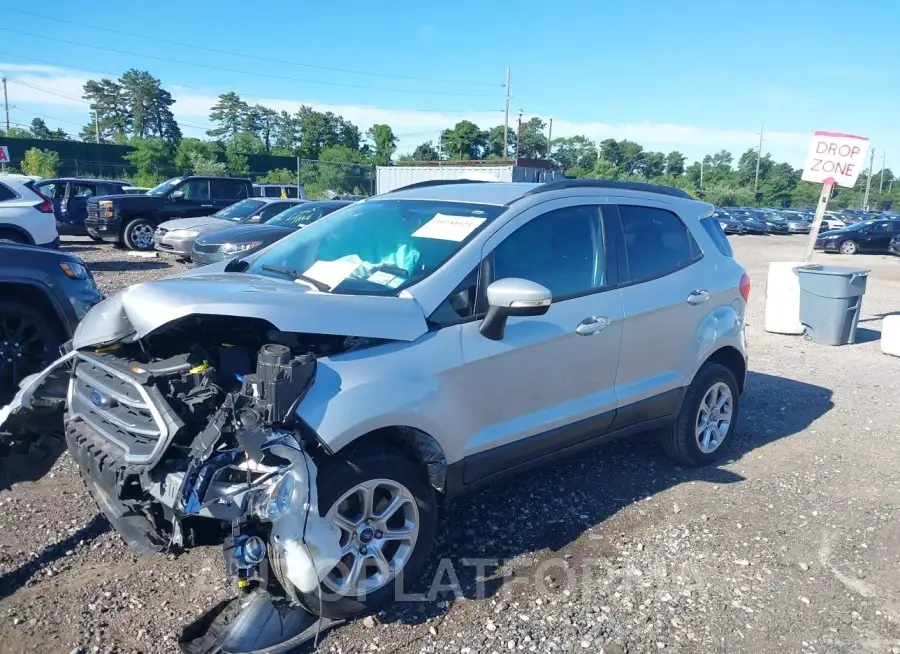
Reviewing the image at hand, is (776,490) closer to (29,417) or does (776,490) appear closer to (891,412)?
(891,412)

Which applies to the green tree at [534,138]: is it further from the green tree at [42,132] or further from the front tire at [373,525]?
the front tire at [373,525]

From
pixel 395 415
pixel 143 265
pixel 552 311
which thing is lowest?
pixel 143 265

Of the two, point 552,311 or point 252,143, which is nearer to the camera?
point 552,311

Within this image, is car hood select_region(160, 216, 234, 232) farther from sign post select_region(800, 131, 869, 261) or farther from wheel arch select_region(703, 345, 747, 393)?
wheel arch select_region(703, 345, 747, 393)

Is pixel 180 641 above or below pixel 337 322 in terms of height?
below

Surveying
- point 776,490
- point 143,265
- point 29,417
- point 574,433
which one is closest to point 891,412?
point 776,490

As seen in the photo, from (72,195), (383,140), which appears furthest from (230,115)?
(72,195)

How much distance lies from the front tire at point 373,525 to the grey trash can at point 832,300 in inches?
311

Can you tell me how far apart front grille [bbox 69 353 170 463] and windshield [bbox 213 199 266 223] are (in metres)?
12.5

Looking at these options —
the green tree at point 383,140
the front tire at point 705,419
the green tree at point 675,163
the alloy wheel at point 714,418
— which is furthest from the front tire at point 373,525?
the green tree at point 675,163

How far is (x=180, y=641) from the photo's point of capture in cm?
286

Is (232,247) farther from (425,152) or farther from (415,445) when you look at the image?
(425,152)

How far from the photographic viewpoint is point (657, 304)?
14.4 feet

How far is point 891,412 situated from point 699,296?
326cm
